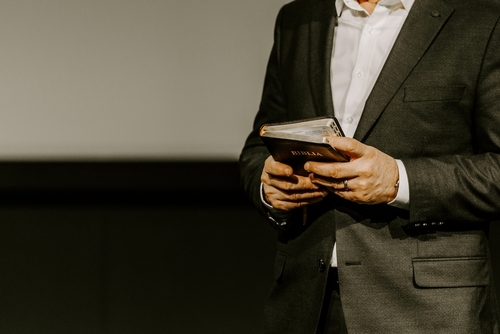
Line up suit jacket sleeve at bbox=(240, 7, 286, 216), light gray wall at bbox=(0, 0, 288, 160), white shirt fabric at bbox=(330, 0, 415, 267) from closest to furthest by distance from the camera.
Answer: white shirt fabric at bbox=(330, 0, 415, 267) → suit jacket sleeve at bbox=(240, 7, 286, 216) → light gray wall at bbox=(0, 0, 288, 160)

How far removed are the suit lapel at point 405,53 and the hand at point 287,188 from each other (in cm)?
14

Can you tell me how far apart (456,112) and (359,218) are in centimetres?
29

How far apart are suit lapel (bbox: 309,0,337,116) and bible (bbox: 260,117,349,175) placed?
198mm

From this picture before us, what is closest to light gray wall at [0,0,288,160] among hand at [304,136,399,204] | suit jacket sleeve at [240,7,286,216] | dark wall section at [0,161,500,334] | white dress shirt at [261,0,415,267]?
dark wall section at [0,161,500,334]

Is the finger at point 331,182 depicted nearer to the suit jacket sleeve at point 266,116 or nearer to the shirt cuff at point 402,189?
the shirt cuff at point 402,189

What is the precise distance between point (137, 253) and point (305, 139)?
1431 millimetres

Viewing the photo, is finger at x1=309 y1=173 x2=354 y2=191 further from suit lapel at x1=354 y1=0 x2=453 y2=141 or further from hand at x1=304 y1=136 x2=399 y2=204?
suit lapel at x1=354 y1=0 x2=453 y2=141

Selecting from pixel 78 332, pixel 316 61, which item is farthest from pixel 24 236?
pixel 316 61

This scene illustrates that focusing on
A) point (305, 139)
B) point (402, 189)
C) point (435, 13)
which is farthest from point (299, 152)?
point (435, 13)

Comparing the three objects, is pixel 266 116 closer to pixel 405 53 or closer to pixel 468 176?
pixel 405 53

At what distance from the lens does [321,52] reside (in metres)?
1.33

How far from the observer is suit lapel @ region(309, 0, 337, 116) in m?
1.27

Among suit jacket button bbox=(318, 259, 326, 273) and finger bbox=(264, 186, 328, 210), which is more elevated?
finger bbox=(264, 186, 328, 210)

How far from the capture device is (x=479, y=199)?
44.6 inches
